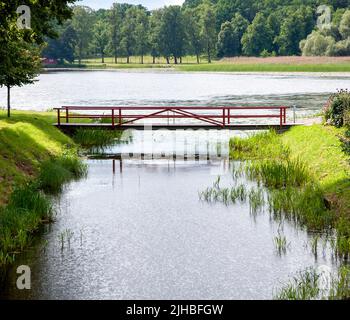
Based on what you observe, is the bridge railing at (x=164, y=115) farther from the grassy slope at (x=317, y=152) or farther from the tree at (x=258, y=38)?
the tree at (x=258, y=38)

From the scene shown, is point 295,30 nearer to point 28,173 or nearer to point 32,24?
point 28,173

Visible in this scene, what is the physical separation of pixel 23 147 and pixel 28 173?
341 centimetres

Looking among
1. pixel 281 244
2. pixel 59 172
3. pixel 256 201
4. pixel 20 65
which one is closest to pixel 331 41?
pixel 20 65

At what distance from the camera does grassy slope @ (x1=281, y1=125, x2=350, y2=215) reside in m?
24.3

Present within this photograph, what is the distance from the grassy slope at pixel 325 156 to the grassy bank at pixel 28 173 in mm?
9981

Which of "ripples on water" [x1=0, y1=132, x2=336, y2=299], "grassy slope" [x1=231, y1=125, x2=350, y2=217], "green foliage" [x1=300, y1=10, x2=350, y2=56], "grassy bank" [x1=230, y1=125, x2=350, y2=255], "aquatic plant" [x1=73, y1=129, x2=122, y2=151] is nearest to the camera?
"ripples on water" [x1=0, y1=132, x2=336, y2=299]

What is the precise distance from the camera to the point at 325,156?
101 feet

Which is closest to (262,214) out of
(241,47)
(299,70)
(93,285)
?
(93,285)

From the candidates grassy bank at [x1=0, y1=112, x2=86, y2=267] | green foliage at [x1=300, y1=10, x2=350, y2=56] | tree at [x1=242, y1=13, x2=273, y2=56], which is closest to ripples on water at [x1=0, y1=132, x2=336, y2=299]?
grassy bank at [x1=0, y1=112, x2=86, y2=267]

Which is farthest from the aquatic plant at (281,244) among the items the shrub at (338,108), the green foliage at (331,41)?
the green foliage at (331,41)

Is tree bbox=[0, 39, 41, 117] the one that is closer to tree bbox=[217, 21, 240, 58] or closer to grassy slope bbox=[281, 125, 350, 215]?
grassy slope bbox=[281, 125, 350, 215]

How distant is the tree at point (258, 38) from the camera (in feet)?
603

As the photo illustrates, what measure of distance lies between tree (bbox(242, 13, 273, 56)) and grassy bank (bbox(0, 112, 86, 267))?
144682mm
